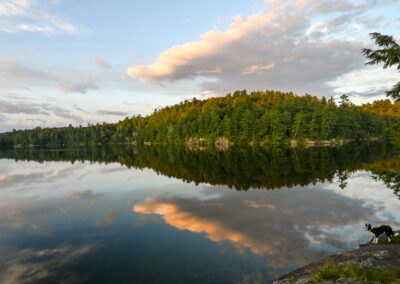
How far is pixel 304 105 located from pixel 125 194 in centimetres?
11242

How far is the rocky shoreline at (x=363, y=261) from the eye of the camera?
8.80 meters

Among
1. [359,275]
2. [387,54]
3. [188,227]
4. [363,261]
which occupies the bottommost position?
[188,227]

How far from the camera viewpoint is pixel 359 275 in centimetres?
759

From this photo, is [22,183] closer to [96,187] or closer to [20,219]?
[96,187]

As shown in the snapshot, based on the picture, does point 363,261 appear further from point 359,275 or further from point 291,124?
point 291,124

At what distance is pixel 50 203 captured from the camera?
2452 cm

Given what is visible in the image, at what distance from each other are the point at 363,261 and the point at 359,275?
2247 mm

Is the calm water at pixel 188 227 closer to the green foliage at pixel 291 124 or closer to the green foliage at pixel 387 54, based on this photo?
the green foliage at pixel 387 54

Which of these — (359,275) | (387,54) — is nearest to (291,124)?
(387,54)

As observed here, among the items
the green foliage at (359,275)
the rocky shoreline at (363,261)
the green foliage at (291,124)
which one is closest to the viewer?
the green foliage at (359,275)

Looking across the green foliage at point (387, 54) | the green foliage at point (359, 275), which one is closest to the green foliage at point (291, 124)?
the green foliage at point (387, 54)

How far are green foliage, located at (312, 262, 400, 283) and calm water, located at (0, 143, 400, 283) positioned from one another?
2612 mm

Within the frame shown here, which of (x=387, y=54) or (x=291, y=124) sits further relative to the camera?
(x=291, y=124)

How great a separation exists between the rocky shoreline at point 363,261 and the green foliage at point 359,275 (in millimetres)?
547
